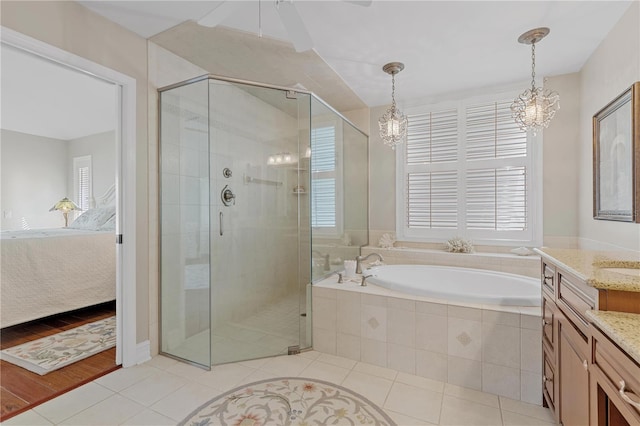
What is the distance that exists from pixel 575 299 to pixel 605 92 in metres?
2.02

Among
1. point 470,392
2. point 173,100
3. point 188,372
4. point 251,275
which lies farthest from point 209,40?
point 470,392

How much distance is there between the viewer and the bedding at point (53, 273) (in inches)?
108

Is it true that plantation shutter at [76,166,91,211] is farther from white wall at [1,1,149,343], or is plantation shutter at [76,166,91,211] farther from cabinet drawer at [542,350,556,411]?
cabinet drawer at [542,350,556,411]

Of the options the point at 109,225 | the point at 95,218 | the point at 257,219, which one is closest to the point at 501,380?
the point at 257,219

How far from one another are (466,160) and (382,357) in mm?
2269

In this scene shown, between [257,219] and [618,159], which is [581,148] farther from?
[257,219]

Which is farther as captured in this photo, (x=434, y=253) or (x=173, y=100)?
(x=434, y=253)

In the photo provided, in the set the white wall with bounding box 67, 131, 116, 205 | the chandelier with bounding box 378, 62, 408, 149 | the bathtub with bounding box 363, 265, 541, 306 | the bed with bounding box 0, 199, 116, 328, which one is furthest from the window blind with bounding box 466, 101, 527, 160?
the white wall with bounding box 67, 131, 116, 205

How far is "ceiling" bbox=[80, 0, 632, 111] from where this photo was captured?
6.41ft

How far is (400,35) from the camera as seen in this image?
2.27 metres

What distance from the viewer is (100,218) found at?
3.93 m

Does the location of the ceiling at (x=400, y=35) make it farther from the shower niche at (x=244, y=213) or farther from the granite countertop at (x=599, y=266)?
the granite countertop at (x=599, y=266)

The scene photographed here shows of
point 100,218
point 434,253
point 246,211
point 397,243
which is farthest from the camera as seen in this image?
point 100,218

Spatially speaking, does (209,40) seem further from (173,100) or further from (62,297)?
(62,297)
